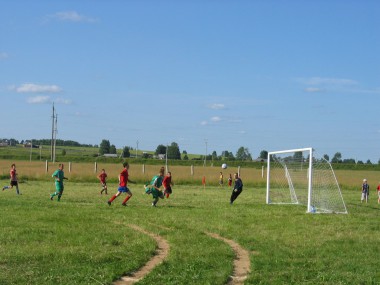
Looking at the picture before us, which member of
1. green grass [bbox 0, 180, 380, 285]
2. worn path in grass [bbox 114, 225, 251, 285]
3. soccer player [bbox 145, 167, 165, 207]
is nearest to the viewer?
worn path in grass [bbox 114, 225, 251, 285]

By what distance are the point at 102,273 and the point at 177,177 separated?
136 feet

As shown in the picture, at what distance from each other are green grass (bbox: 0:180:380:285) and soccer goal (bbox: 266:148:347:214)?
10.5ft

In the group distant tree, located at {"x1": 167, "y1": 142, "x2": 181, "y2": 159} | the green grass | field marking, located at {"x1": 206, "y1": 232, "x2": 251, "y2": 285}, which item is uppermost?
distant tree, located at {"x1": 167, "y1": 142, "x2": 181, "y2": 159}

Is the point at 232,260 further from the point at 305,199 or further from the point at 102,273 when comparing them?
the point at 305,199

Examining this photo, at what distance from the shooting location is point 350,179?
51.4 metres

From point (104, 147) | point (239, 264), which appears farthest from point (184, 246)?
point (104, 147)

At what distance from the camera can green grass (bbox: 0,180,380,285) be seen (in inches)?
378

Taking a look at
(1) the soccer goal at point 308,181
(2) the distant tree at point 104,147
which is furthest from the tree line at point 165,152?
(1) the soccer goal at point 308,181

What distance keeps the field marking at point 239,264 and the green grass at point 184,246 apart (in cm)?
13

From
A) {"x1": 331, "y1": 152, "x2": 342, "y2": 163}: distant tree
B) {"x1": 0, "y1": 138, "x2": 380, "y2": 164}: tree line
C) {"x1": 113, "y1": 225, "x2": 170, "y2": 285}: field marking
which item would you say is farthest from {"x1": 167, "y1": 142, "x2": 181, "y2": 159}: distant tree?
{"x1": 113, "y1": 225, "x2": 170, "y2": 285}: field marking

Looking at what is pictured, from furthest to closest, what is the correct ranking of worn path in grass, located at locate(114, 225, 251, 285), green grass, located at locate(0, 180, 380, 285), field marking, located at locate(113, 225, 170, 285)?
green grass, located at locate(0, 180, 380, 285), worn path in grass, located at locate(114, 225, 251, 285), field marking, located at locate(113, 225, 170, 285)

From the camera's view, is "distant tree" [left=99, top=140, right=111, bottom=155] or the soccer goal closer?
the soccer goal

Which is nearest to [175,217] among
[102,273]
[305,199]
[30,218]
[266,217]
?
[266,217]

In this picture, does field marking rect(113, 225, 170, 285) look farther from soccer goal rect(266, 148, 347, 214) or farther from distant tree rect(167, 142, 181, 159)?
distant tree rect(167, 142, 181, 159)
